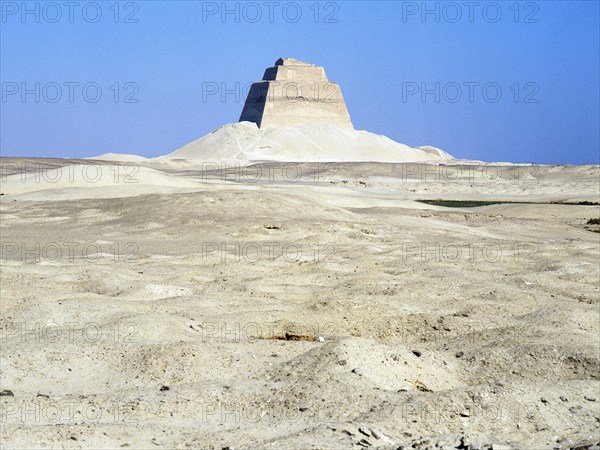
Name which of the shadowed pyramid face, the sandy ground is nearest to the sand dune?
the shadowed pyramid face

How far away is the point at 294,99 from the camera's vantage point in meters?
93.1

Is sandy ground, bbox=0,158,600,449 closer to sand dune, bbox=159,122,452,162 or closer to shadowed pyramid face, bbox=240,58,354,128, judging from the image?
sand dune, bbox=159,122,452,162

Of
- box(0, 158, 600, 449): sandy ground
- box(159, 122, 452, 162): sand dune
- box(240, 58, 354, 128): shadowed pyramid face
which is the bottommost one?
box(0, 158, 600, 449): sandy ground

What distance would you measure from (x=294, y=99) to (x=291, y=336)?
8498cm

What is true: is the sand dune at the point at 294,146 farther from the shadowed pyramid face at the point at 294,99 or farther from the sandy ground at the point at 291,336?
the sandy ground at the point at 291,336

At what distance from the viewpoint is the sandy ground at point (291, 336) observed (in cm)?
600

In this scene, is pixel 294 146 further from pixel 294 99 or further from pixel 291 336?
pixel 291 336

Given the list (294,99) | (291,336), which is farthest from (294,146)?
(291,336)

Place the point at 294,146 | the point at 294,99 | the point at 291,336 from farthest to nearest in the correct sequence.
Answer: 1. the point at 294,99
2. the point at 294,146
3. the point at 291,336

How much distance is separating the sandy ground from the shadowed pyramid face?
2848 inches

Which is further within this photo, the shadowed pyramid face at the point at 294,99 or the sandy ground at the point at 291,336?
the shadowed pyramid face at the point at 294,99

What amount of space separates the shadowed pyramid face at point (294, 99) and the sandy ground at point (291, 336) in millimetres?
72346

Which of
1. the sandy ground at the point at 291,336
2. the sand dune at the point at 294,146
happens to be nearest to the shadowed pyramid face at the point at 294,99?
the sand dune at the point at 294,146

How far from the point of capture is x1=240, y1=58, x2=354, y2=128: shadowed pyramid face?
301ft
